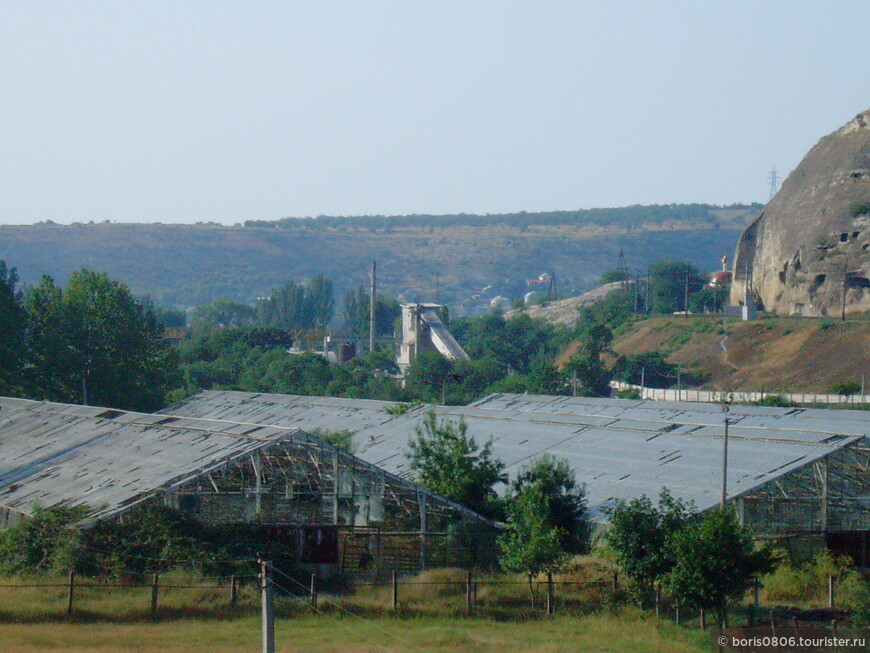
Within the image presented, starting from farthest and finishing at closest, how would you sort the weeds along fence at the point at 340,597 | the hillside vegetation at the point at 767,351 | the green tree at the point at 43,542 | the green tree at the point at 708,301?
the green tree at the point at 708,301, the hillside vegetation at the point at 767,351, the green tree at the point at 43,542, the weeds along fence at the point at 340,597

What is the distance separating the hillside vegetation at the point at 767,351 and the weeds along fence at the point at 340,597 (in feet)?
162

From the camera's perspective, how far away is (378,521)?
2631 cm

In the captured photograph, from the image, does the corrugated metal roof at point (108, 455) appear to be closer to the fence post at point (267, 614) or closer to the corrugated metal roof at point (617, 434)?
the corrugated metal roof at point (617, 434)

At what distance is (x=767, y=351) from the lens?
7825 centimetres

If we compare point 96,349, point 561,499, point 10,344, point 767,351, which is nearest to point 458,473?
point 561,499

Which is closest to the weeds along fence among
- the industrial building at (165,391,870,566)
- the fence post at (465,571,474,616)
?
the fence post at (465,571,474,616)

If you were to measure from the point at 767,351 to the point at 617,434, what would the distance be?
44.1 m

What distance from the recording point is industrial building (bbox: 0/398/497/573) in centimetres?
2497

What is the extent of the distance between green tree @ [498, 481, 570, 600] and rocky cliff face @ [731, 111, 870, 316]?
6873 centimetres

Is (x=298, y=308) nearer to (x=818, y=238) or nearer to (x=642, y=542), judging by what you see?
(x=818, y=238)

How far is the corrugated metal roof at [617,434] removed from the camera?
2955 cm

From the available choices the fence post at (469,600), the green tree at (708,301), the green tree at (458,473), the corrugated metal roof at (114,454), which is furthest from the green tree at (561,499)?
the green tree at (708,301)

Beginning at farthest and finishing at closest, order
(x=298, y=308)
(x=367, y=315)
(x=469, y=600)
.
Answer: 1. (x=298, y=308)
2. (x=367, y=315)
3. (x=469, y=600)

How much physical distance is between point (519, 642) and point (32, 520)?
10.1 metres
